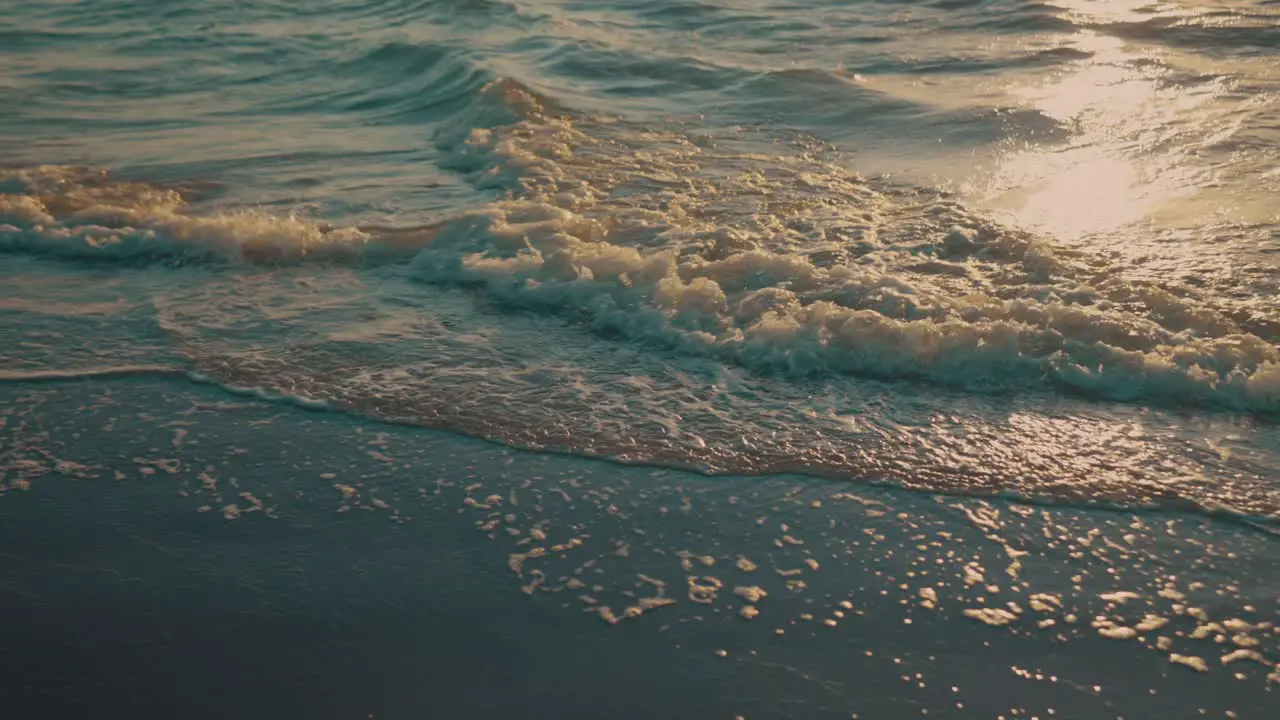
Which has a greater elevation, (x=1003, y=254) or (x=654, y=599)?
(x=1003, y=254)

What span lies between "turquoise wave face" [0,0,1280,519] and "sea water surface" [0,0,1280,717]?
0.09 ft

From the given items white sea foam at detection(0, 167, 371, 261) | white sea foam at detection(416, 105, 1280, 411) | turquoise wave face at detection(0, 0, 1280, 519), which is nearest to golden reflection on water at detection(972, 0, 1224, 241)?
turquoise wave face at detection(0, 0, 1280, 519)

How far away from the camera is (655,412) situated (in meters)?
4.55

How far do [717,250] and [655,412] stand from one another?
74.1 inches

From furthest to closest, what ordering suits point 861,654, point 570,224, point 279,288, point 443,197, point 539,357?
point 443,197 → point 570,224 → point 279,288 → point 539,357 → point 861,654

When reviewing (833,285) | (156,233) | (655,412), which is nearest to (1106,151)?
(833,285)

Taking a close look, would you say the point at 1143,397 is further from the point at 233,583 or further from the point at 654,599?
the point at 233,583

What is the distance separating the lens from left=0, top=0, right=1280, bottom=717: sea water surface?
3184mm

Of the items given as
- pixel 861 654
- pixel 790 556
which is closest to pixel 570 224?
pixel 790 556

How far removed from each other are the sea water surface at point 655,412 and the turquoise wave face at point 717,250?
29 millimetres

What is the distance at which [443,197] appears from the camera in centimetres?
760

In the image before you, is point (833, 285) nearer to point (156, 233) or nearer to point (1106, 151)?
point (1106, 151)

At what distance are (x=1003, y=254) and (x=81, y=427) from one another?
414cm

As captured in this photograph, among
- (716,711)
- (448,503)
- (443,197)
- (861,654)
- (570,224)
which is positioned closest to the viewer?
(716,711)
